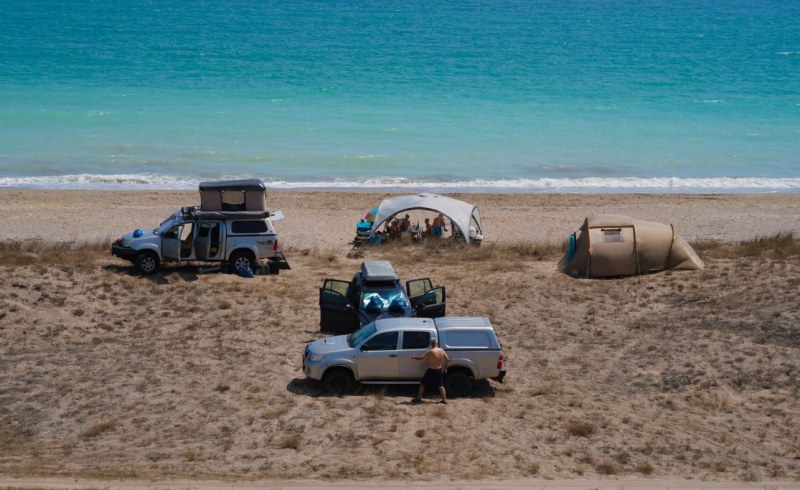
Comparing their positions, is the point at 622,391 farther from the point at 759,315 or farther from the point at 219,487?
the point at 219,487

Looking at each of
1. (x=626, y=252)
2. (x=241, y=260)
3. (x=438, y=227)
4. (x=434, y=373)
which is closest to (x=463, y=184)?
(x=438, y=227)

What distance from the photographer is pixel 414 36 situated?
8725 cm

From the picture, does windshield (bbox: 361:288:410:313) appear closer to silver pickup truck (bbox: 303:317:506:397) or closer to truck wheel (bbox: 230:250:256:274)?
silver pickup truck (bbox: 303:317:506:397)

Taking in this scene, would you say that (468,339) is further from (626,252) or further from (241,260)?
(241,260)

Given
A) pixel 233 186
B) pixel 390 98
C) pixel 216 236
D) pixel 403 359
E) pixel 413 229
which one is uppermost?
pixel 390 98

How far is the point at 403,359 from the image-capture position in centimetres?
1602

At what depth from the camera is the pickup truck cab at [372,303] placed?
1844 cm

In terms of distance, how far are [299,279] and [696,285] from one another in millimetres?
9191

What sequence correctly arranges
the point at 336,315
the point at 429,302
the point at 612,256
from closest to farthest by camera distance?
the point at 336,315
the point at 429,302
the point at 612,256

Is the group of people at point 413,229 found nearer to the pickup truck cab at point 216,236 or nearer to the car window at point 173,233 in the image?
the pickup truck cab at point 216,236

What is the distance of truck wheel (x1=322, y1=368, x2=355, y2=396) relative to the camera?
1592 centimetres

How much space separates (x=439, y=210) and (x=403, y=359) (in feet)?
39.8

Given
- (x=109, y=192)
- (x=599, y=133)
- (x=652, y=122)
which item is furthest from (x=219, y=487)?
(x=652, y=122)

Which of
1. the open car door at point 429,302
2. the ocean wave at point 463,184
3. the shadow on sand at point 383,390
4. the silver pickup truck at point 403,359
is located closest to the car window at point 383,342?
the silver pickup truck at point 403,359
